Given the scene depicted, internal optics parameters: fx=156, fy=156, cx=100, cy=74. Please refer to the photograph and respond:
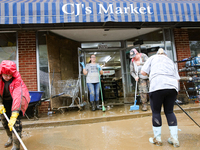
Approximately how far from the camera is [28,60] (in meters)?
5.65

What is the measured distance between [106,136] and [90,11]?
11.8 feet

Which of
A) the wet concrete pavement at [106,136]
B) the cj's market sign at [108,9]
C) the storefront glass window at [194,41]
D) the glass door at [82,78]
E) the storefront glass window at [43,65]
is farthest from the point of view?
the glass door at [82,78]

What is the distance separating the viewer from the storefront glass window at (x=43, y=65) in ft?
18.8

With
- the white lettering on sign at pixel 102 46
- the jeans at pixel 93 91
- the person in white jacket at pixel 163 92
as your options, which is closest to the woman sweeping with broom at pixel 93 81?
the jeans at pixel 93 91

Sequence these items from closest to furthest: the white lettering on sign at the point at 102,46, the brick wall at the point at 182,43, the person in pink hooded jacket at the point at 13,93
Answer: the person in pink hooded jacket at the point at 13,93
the brick wall at the point at 182,43
the white lettering on sign at the point at 102,46

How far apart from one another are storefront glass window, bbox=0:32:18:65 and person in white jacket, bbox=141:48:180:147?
16.9 ft

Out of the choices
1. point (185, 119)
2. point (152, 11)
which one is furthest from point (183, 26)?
point (185, 119)

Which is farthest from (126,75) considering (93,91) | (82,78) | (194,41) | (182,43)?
(194,41)

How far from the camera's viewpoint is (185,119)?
4.18 meters

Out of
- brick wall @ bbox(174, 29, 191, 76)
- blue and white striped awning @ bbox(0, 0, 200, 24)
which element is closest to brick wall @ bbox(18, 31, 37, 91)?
blue and white striped awning @ bbox(0, 0, 200, 24)

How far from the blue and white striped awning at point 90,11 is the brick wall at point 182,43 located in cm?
140

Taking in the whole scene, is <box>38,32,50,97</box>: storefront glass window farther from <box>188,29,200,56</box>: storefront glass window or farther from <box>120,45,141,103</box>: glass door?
<box>188,29,200,56</box>: storefront glass window

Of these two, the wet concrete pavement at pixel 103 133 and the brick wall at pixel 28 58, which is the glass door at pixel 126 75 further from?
the brick wall at pixel 28 58

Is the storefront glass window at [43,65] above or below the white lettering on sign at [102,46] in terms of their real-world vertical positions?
below
